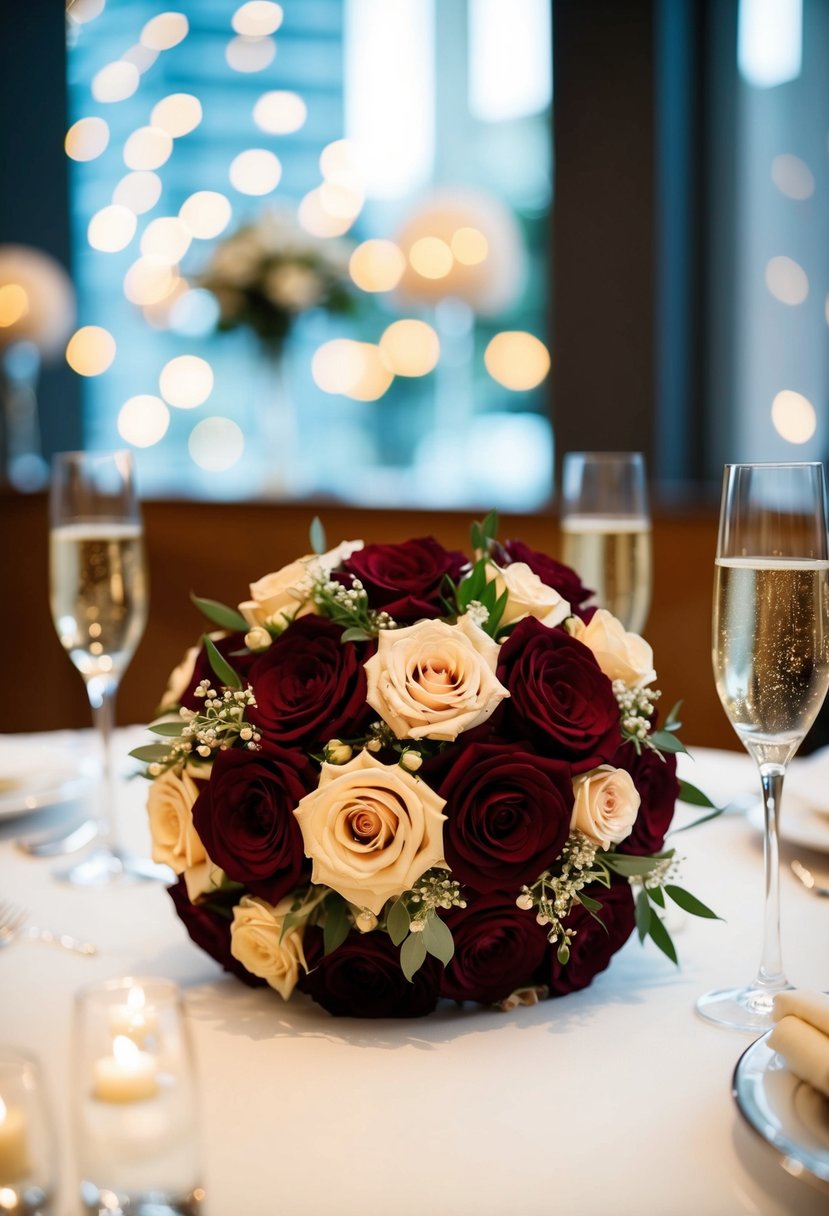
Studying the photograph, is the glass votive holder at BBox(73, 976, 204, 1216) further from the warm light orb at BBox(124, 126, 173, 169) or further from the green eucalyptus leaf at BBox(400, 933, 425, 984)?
the warm light orb at BBox(124, 126, 173, 169)

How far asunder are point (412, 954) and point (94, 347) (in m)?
6.02

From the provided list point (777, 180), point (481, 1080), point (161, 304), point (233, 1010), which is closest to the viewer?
point (481, 1080)

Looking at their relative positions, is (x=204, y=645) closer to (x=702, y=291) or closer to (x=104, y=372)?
(x=702, y=291)

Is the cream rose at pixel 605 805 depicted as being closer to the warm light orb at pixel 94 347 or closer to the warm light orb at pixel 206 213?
the warm light orb at pixel 206 213

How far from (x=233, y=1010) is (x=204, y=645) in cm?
24

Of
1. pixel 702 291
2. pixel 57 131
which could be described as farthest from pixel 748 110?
pixel 57 131

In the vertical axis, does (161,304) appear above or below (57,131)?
below

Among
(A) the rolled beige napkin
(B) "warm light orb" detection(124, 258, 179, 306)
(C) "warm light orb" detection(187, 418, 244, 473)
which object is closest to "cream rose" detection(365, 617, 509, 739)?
(A) the rolled beige napkin

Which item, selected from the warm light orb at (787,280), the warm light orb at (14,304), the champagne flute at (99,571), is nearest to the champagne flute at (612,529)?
the champagne flute at (99,571)

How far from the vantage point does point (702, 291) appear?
4.64 meters

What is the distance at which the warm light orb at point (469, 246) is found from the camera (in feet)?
15.8

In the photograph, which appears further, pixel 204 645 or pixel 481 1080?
pixel 204 645

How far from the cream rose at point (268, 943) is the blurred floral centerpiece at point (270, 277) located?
3.68 meters

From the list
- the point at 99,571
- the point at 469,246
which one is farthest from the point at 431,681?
the point at 469,246
